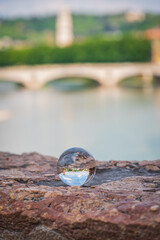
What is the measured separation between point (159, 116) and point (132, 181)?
376 inches

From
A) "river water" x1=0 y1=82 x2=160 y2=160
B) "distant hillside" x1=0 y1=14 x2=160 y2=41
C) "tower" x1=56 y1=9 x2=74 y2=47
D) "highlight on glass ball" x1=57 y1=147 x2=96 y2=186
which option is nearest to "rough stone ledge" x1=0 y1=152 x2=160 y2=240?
"highlight on glass ball" x1=57 y1=147 x2=96 y2=186

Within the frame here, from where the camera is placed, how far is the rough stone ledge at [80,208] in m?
2.27

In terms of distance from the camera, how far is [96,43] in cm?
3234

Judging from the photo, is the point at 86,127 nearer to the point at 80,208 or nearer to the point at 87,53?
the point at 80,208

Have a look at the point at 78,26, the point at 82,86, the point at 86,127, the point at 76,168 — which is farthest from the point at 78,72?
the point at 78,26

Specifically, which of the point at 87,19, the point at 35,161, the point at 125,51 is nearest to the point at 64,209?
the point at 35,161

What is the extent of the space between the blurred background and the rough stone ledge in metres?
4.30

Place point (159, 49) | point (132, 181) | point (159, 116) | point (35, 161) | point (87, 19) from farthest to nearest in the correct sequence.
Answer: point (87, 19) → point (159, 49) → point (159, 116) → point (35, 161) → point (132, 181)

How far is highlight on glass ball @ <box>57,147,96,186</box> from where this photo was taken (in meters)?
2.77

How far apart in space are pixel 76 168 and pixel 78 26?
158ft

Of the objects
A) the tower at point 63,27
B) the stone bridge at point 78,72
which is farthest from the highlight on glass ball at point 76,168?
the tower at point 63,27

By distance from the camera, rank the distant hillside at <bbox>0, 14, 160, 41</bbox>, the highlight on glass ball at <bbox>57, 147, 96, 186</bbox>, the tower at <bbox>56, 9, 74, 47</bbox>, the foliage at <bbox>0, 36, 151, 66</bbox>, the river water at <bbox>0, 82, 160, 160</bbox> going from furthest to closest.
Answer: the distant hillside at <bbox>0, 14, 160, 41</bbox> → the tower at <bbox>56, 9, 74, 47</bbox> → the foliage at <bbox>0, 36, 151, 66</bbox> → the river water at <bbox>0, 82, 160, 160</bbox> → the highlight on glass ball at <bbox>57, 147, 96, 186</bbox>

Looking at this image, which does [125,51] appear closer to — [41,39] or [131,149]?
[41,39]

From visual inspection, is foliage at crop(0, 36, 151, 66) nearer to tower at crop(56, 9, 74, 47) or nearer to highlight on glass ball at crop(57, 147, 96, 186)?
tower at crop(56, 9, 74, 47)
